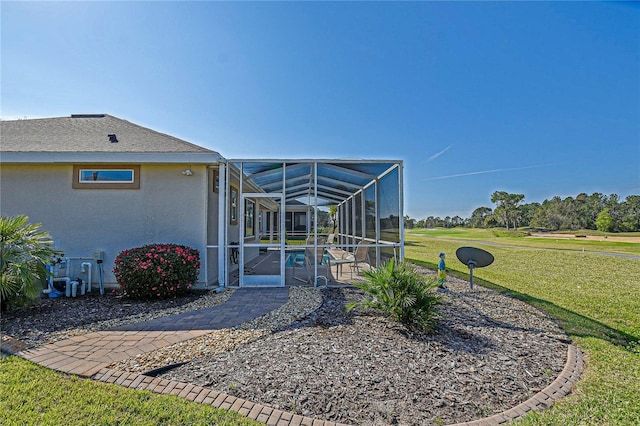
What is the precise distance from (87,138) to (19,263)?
4090 millimetres

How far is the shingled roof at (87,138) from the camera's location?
6.77 m

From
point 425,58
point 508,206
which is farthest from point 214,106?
point 508,206

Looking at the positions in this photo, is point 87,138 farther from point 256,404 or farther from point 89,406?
point 256,404

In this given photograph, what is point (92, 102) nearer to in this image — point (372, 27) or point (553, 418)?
point (372, 27)

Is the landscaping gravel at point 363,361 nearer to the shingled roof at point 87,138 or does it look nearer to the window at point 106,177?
the window at point 106,177

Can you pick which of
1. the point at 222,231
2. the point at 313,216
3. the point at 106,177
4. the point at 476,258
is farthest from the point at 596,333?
the point at 106,177

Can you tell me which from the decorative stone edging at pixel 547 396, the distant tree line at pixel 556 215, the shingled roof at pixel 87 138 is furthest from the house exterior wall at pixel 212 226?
the distant tree line at pixel 556 215

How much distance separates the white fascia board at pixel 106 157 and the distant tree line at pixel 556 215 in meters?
38.9

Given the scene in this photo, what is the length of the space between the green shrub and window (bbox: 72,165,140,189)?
5.98m

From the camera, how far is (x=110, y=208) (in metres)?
6.94

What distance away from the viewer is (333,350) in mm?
3525

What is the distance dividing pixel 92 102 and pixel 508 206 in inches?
3518

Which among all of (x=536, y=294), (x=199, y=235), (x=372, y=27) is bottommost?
(x=536, y=294)

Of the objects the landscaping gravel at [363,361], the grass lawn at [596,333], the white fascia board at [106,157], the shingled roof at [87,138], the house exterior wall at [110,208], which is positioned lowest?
the grass lawn at [596,333]
